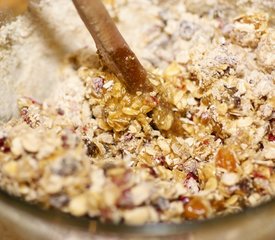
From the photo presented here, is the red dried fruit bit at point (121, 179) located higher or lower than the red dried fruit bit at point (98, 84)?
lower

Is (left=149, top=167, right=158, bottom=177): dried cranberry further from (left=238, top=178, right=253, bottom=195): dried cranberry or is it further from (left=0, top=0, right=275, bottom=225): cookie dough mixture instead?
(left=238, top=178, right=253, bottom=195): dried cranberry

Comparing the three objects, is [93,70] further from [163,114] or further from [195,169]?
[195,169]

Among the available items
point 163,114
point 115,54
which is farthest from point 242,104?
point 115,54

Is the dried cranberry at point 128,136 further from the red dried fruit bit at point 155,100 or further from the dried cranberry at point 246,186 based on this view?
the dried cranberry at point 246,186

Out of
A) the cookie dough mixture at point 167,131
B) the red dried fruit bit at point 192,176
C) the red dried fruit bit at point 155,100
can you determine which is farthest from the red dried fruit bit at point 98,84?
the red dried fruit bit at point 192,176

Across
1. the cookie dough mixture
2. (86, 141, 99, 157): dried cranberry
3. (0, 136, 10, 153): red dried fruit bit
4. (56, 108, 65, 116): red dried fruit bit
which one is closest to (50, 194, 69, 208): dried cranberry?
the cookie dough mixture

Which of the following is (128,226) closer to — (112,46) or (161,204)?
(161,204)
